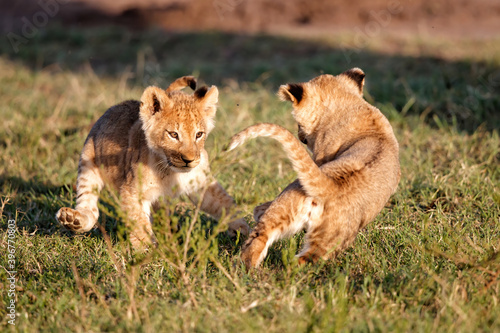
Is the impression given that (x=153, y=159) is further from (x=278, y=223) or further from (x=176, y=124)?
(x=278, y=223)

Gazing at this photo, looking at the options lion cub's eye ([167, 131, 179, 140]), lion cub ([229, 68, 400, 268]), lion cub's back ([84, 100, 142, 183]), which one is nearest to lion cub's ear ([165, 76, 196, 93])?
lion cub's back ([84, 100, 142, 183])

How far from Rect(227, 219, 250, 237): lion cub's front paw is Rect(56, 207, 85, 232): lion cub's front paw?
3.66 ft

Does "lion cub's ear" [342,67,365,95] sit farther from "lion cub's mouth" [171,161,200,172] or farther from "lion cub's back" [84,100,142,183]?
"lion cub's back" [84,100,142,183]

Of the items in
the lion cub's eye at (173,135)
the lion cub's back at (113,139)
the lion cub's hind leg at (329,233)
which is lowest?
the lion cub's back at (113,139)

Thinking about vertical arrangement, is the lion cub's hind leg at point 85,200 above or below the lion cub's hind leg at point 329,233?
below

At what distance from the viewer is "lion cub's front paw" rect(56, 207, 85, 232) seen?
4.04 meters

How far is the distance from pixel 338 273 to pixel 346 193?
0.48 m

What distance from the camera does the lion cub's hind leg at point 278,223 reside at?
3367 millimetres

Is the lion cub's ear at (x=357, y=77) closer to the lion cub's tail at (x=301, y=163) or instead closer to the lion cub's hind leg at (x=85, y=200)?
the lion cub's tail at (x=301, y=163)

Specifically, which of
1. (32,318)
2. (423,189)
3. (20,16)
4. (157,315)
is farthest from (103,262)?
(20,16)

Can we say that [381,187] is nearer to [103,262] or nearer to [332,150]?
[332,150]

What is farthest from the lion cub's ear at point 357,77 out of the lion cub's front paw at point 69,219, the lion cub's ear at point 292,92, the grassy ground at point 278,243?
the lion cub's front paw at point 69,219

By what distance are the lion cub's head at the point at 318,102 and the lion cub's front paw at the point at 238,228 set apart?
83cm

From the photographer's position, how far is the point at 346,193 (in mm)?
3389
